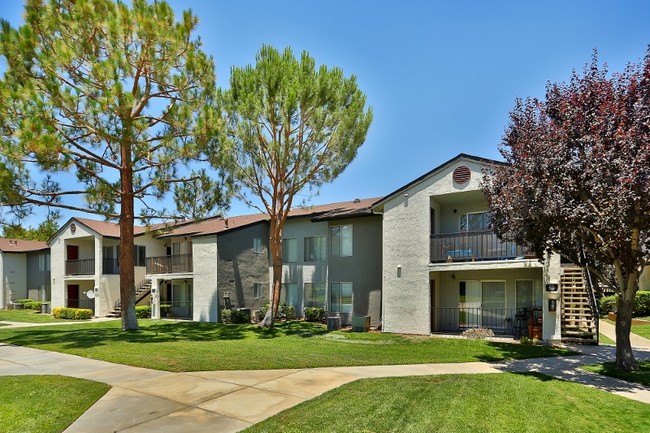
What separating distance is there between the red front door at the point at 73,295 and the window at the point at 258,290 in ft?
52.8

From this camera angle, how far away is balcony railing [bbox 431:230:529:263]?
1664 cm

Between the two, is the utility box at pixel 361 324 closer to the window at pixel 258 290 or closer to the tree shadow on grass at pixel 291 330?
the tree shadow on grass at pixel 291 330

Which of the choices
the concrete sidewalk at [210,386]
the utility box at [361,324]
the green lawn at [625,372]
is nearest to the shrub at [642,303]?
the concrete sidewalk at [210,386]

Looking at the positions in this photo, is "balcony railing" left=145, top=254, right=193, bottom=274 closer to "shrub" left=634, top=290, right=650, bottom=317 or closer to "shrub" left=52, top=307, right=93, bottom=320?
"shrub" left=52, top=307, right=93, bottom=320

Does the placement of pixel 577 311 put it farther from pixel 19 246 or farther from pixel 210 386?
pixel 19 246

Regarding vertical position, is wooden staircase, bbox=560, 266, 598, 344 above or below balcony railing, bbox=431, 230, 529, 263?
below

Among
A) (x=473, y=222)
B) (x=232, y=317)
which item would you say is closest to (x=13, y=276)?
(x=232, y=317)

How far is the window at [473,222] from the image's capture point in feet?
59.0

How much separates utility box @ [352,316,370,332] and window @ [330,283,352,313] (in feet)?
6.93

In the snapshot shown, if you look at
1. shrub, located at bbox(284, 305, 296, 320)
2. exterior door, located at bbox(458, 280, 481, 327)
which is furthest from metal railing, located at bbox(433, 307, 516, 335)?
shrub, located at bbox(284, 305, 296, 320)

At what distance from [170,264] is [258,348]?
1359 cm

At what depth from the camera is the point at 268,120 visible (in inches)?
708

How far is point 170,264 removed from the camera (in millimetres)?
25266

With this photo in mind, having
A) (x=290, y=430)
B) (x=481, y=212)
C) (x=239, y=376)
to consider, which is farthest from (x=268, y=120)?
(x=290, y=430)
